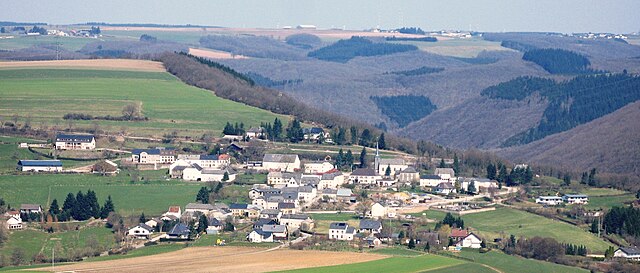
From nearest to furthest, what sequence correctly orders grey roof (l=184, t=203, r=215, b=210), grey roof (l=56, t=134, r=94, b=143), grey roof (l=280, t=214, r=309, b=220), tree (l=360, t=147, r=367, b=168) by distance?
grey roof (l=280, t=214, r=309, b=220) < grey roof (l=184, t=203, r=215, b=210) < grey roof (l=56, t=134, r=94, b=143) < tree (l=360, t=147, r=367, b=168)

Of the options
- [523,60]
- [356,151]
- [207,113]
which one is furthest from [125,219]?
[523,60]

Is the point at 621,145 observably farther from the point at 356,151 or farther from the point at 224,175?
the point at 224,175

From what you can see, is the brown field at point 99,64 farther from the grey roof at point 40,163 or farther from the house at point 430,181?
the house at point 430,181

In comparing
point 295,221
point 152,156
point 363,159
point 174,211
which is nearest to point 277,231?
point 295,221

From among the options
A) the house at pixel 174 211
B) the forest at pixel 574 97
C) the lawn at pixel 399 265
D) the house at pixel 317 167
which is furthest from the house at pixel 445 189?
the forest at pixel 574 97

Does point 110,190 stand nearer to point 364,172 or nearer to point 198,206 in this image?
point 198,206

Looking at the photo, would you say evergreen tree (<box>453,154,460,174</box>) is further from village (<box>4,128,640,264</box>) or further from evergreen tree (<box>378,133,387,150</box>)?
evergreen tree (<box>378,133,387,150</box>)

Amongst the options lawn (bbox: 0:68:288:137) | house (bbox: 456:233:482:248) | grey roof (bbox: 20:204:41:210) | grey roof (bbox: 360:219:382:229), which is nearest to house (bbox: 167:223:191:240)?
grey roof (bbox: 20:204:41:210)

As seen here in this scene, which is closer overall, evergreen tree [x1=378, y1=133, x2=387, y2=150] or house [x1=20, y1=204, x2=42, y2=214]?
house [x1=20, y1=204, x2=42, y2=214]
